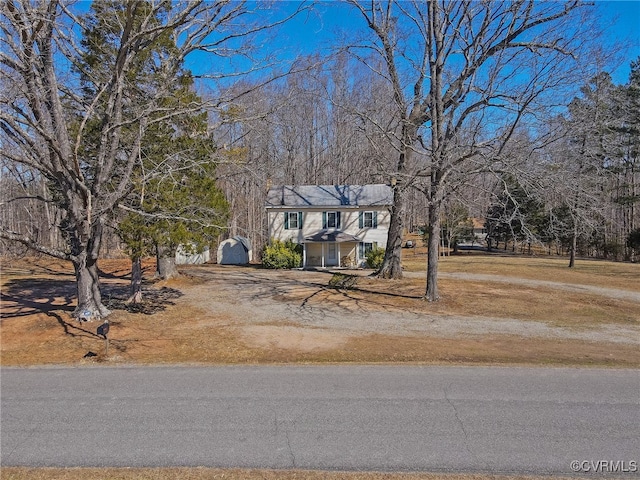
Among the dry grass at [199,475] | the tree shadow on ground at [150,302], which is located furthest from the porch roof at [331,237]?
the dry grass at [199,475]

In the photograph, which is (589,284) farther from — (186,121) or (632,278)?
(186,121)

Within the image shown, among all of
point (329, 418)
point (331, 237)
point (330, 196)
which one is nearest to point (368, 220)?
point (331, 237)

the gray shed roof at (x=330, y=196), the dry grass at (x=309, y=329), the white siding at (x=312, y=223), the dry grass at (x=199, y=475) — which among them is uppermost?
the gray shed roof at (x=330, y=196)

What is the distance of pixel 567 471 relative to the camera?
4.05 meters

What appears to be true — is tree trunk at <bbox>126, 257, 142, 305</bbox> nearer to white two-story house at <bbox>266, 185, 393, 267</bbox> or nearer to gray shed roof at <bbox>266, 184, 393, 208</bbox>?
white two-story house at <bbox>266, 185, 393, 267</bbox>

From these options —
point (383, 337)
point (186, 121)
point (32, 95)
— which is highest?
point (186, 121)

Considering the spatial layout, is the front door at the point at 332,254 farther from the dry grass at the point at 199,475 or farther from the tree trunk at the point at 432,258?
the dry grass at the point at 199,475

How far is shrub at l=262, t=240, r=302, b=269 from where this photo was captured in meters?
26.8

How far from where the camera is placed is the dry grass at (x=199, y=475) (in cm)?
393

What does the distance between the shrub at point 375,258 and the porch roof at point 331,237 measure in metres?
1.63

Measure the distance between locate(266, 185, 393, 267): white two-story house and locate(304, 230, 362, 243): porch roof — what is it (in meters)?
0.04

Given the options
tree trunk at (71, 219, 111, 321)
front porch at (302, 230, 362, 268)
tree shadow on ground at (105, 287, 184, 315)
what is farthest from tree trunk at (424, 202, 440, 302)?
front porch at (302, 230, 362, 268)

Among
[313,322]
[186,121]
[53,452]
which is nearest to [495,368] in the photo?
[313,322]

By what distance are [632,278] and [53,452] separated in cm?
2694
